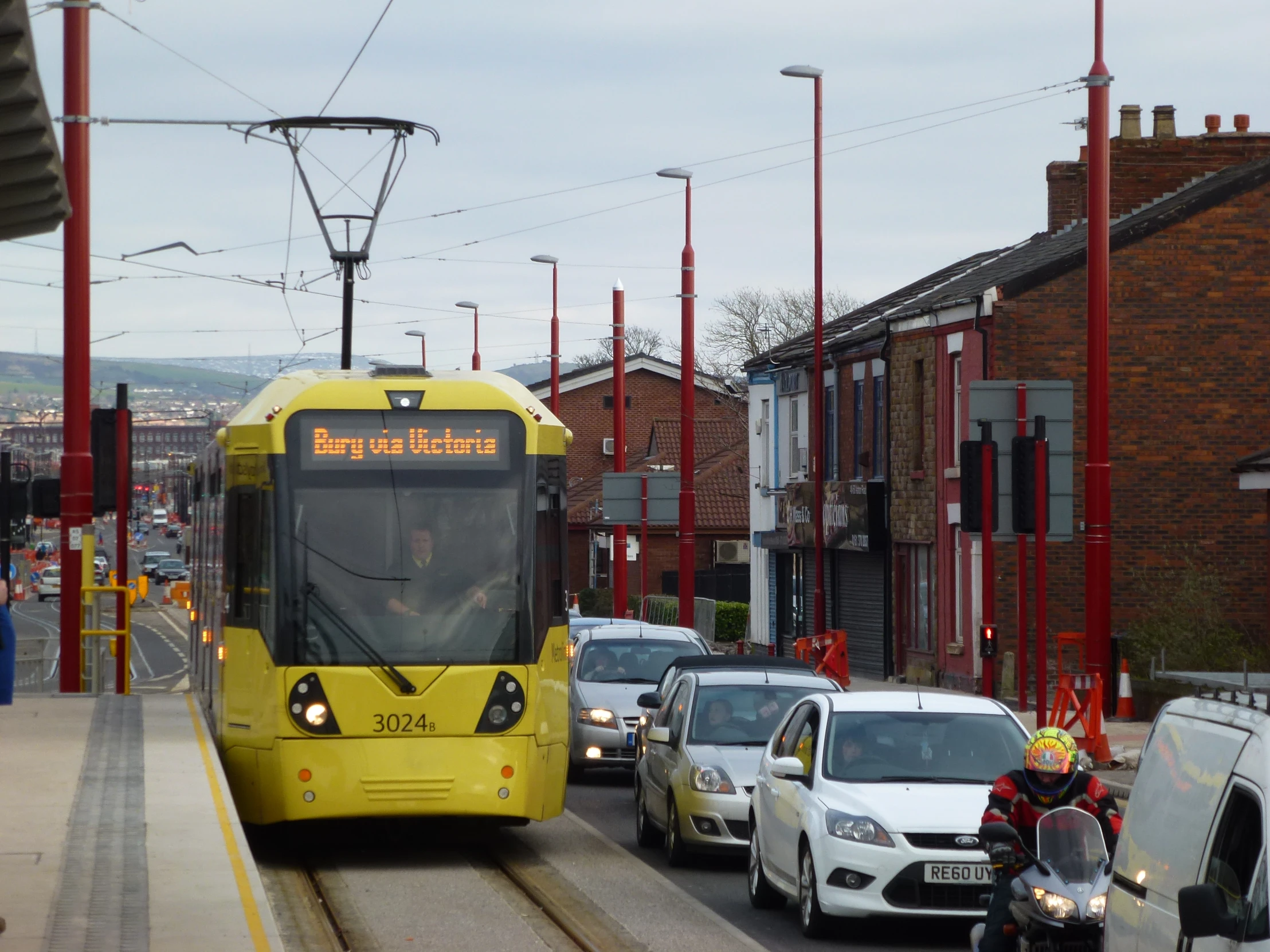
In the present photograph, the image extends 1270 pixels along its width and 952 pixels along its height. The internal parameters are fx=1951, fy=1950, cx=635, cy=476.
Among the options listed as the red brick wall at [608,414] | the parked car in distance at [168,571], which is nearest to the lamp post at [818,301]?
the red brick wall at [608,414]

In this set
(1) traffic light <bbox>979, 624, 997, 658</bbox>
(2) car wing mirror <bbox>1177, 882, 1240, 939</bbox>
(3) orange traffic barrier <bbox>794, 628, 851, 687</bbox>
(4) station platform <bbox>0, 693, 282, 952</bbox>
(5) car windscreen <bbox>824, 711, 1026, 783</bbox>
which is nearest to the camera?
(2) car wing mirror <bbox>1177, 882, 1240, 939</bbox>

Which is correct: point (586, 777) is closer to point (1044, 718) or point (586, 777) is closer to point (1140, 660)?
point (1044, 718)

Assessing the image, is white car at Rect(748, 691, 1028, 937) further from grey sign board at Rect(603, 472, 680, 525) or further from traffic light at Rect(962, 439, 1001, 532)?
grey sign board at Rect(603, 472, 680, 525)

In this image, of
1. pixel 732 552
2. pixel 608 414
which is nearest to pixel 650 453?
pixel 608 414

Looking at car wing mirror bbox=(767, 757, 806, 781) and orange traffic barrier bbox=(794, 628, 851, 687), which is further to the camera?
orange traffic barrier bbox=(794, 628, 851, 687)

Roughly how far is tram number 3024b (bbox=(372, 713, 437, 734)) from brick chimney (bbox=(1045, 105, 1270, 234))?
24446mm

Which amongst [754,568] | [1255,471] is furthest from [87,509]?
[754,568]

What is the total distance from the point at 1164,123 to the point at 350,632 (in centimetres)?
2603

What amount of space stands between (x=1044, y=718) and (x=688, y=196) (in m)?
18.2

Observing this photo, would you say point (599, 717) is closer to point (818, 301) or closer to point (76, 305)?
point (76, 305)

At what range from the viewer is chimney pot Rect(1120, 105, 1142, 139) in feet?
117

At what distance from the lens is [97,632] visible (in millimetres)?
19188

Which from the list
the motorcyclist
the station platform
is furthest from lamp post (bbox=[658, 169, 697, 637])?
Result: the motorcyclist

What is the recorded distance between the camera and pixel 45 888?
9914mm
